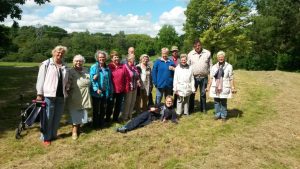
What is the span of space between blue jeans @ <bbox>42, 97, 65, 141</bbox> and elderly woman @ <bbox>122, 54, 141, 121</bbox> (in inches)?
77.9

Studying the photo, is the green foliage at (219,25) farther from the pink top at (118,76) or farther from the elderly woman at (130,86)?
the pink top at (118,76)

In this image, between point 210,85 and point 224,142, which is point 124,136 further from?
point 210,85

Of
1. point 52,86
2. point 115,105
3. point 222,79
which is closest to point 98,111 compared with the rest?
point 115,105

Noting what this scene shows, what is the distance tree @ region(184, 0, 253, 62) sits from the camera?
3859 centimetres

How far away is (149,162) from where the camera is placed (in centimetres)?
693

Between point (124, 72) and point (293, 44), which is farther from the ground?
point (293, 44)

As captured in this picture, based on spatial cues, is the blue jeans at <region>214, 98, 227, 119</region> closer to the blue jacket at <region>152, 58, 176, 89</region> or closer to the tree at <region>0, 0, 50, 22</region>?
the blue jacket at <region>152, 58, 176, 89</region>

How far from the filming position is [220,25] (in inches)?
1614

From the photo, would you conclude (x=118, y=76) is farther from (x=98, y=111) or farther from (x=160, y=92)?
(x=160, y=92)

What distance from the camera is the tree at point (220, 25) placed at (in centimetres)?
3859

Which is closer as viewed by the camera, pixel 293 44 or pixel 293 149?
pixel 293 149

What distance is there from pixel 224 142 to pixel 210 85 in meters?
2.02

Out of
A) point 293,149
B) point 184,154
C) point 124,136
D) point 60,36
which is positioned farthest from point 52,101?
point 60,36

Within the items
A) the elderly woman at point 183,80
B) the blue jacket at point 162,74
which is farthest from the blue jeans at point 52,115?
the elderly woman at point 183,80
